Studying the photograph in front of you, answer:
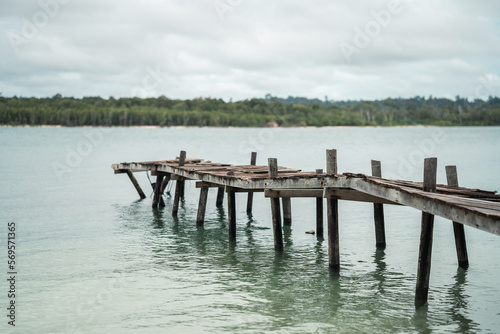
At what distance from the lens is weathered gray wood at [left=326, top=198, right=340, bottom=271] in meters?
11.2

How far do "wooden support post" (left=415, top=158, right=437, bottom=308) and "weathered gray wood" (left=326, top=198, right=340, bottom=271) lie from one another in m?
2.31

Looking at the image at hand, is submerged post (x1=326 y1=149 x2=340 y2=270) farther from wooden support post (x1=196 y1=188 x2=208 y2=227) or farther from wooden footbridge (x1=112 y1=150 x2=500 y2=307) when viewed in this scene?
wooden support post (x1=196 y1=188 x2=208 y2=227)

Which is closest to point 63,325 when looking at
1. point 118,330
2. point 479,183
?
point 118,330

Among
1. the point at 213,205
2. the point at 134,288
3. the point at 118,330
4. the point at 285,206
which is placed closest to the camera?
the point at 118,330

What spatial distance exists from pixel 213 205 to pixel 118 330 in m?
12.8

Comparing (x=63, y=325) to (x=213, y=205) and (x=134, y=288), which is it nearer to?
(x=134, y=288)

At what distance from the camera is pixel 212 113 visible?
163375 mm

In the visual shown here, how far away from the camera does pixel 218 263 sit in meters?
12.5

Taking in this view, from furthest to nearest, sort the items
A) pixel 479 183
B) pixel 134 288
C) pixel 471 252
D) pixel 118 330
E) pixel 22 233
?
pixel 479 183 → pixel 22 233 → pixel 471 252 → pixel 134 288 → pixel 118 330

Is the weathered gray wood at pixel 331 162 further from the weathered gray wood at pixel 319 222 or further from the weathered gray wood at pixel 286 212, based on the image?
the weathered gray wood at pixel 286 212

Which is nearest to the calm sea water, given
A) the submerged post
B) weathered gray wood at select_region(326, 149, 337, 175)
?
the submerged post

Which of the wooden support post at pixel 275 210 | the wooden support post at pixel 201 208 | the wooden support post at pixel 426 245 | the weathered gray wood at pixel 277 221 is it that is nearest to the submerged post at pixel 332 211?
the wooden support post at pixel 275 210

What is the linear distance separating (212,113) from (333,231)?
153597mm

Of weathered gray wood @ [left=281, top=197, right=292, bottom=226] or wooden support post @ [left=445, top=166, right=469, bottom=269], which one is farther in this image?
weathered gray wood @ [left=281, top=197, right=292, bottom=226]
